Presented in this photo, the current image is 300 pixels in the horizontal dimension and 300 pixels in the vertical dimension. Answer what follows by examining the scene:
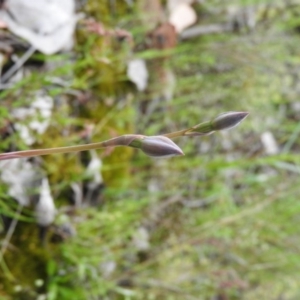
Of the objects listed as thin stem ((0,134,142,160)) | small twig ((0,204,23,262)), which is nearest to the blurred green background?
small twig ((0,204,23,262))

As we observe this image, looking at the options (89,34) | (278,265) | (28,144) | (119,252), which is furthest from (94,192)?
(278,265)

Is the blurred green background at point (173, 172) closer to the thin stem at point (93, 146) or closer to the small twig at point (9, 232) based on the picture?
the small twig at point (9, 232)

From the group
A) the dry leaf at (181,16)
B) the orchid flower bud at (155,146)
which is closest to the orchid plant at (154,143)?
the orchid flower bud at (155,146)

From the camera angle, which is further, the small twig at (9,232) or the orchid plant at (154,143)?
the small twig at (9,232)

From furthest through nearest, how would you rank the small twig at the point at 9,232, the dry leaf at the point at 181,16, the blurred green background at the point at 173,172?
the dry leaf at the point at 181,16, the blurred green background at the point at 173,172, the small twig at the point at 9,232

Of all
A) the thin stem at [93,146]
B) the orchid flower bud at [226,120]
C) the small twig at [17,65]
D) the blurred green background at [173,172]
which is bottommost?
the blurred green background at [173,172]

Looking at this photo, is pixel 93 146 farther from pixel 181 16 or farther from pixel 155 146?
pixel 181 16

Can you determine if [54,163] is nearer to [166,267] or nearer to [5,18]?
[5,18]

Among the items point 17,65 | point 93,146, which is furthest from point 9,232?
point 93,146
